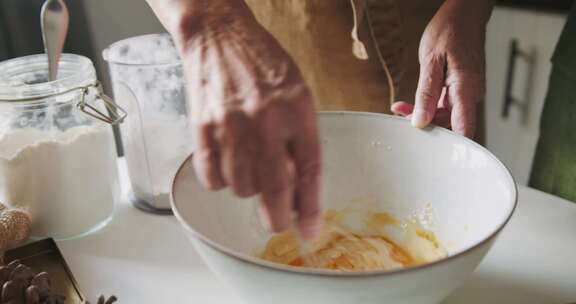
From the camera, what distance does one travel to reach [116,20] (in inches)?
53.6

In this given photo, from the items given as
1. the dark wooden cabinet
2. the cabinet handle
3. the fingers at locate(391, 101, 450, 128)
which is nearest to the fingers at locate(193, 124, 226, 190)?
the fingers at locate(391, 101, 450, 128)

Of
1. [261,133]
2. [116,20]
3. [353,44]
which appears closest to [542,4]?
[353,44]

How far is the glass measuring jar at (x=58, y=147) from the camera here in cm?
60

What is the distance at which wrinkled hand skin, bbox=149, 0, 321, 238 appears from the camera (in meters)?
0.36

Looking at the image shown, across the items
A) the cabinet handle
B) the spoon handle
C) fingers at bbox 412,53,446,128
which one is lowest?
the cabinet handle

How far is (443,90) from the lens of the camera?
663mm

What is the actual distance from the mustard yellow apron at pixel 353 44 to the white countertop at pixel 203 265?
0.26 m

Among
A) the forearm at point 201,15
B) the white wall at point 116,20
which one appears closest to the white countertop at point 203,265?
the forearm at point 201,15

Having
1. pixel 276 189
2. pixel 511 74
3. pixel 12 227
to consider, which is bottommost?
pixel 511 74

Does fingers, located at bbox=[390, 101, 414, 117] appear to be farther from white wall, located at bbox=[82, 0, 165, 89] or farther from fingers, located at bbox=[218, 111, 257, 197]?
white wall, located at bbox=[82, 0, 165, 89]

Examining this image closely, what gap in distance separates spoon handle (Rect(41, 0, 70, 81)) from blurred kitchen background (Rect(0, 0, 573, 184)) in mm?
717

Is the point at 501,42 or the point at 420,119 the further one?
the point at 501,42

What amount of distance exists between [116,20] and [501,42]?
90 cm

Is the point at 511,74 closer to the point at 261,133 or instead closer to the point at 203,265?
the point at 203,265
